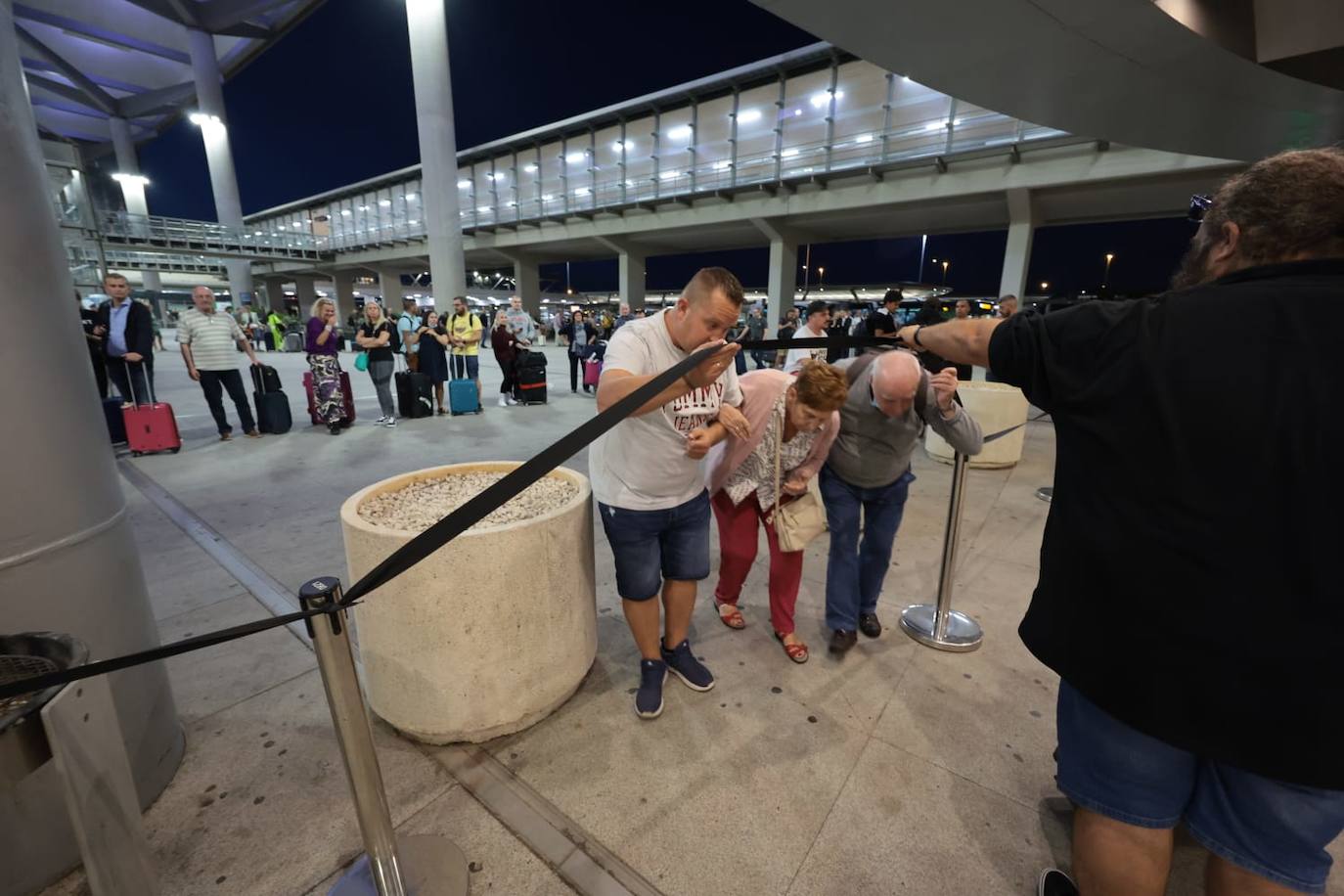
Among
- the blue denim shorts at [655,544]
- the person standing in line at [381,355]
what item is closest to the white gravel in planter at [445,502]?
the blue denim shorts at [655,544]

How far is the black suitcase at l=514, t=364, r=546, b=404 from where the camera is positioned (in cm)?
957

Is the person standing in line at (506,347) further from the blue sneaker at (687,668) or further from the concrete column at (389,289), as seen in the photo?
the concrete column at (389,289)

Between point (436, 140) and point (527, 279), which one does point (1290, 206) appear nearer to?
point (436, 140)

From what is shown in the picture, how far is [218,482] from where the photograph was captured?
5.34 metres

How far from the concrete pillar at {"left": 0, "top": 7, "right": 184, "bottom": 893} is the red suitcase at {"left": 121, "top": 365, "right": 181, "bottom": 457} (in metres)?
5.97

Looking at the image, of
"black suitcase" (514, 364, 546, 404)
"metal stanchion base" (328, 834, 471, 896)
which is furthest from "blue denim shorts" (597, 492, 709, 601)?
"black suitcase" (514, 364, 546, 404)

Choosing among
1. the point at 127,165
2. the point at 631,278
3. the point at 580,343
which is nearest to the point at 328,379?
the point at 580,343

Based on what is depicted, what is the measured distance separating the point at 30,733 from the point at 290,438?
725cm

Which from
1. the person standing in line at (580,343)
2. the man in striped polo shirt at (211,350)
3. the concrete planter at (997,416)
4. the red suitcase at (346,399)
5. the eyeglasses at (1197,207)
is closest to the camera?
the eyeglasses at (1197,207)

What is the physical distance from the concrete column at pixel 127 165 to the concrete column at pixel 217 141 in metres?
12.0

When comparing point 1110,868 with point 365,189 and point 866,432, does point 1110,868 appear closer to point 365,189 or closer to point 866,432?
point 866,432

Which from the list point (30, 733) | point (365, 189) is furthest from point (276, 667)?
point (365, 189)

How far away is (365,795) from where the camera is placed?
1347 millimetres

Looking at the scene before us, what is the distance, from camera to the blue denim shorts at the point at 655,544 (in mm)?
2244
